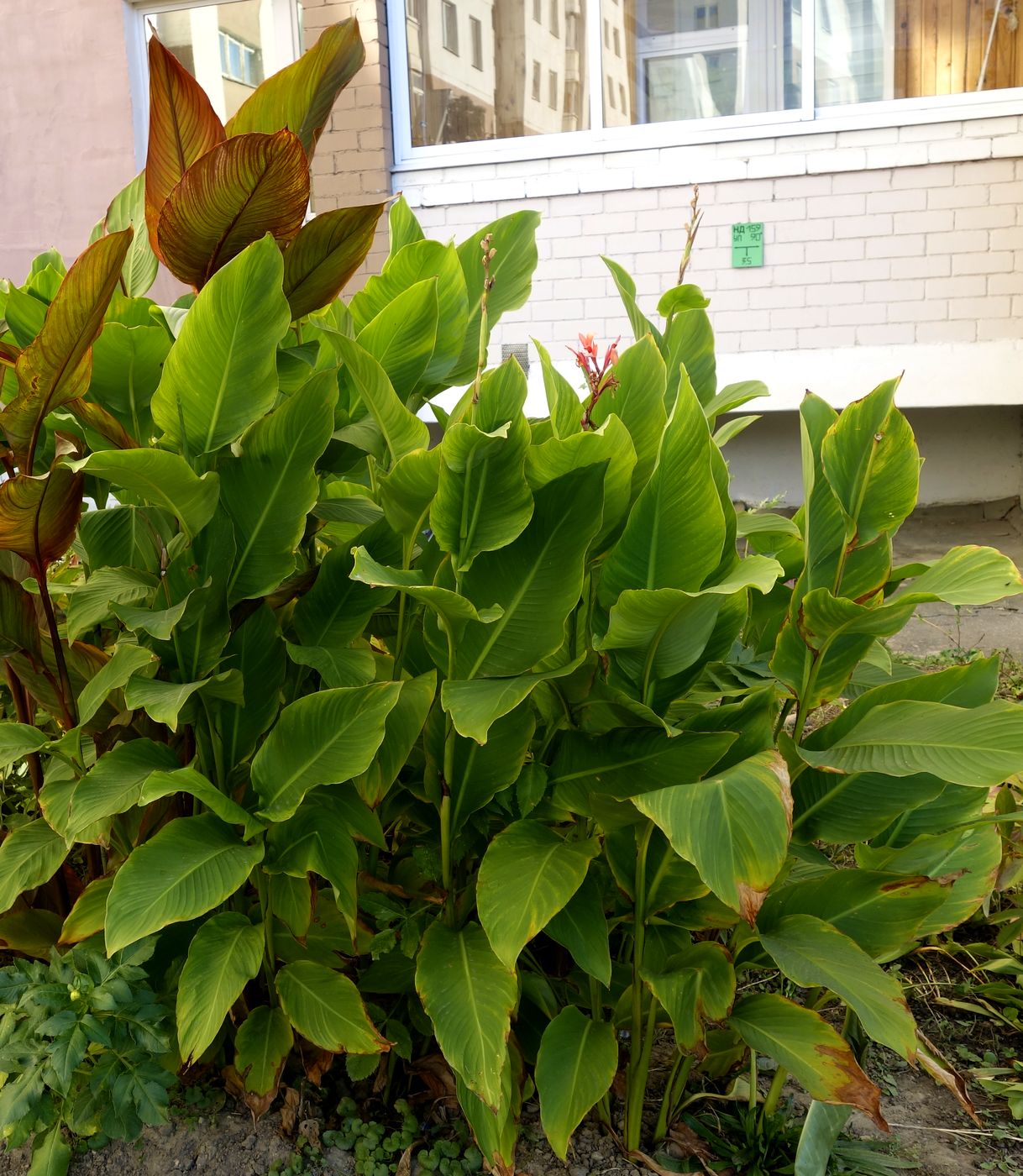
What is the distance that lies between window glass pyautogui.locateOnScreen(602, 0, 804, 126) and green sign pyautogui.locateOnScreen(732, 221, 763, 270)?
0.61m

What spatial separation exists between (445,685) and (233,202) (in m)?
0.64

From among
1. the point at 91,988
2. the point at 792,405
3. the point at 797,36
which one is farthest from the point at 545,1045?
the point at 797,36

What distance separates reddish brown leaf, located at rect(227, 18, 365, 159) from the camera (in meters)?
1.39

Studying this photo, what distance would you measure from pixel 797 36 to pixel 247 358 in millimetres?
5251

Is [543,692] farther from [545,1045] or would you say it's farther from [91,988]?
[91,988]

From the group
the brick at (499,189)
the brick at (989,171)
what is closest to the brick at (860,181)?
the brick at (989,171)

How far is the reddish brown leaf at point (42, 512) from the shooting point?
1.25 metres

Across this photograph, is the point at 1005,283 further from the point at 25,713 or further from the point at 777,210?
the point at 25,713

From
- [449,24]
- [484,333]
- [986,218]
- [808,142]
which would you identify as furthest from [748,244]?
[484,333]

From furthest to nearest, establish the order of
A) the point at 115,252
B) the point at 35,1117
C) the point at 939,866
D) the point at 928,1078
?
the point at 928,1078, the point at 939,866, the point at 35,1117, the point at 115,252

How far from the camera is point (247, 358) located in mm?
1259

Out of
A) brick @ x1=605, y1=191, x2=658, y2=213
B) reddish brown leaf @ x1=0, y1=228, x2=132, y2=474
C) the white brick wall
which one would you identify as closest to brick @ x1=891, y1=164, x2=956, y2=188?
the white brick wall

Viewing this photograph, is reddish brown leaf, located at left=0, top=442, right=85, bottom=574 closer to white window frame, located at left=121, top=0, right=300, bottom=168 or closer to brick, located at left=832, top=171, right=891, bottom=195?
brick, located at left=832, top=171, right=891, bottom=195

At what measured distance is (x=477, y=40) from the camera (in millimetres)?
5934
